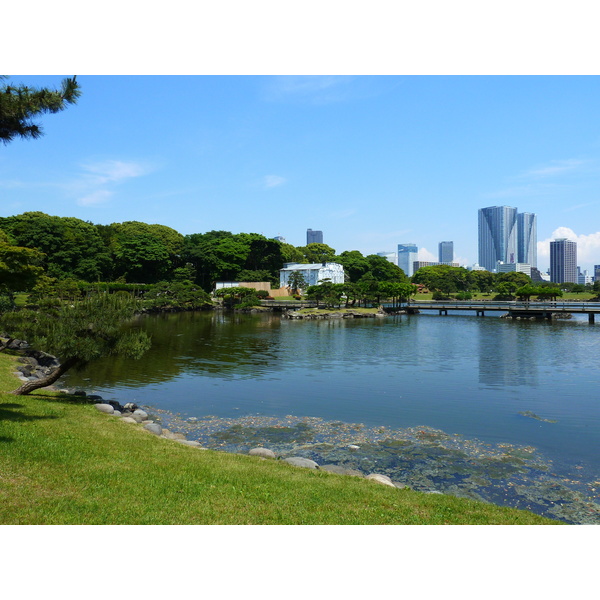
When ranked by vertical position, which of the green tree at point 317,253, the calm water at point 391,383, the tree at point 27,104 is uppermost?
the green tree at point 317,253

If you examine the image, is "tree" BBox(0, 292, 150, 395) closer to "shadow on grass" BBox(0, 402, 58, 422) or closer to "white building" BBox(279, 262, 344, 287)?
"shadow on grass" BBox(0, 402, 58, 422)

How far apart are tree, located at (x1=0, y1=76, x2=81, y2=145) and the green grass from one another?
571 centimetres

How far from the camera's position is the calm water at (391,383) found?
51.3 ft

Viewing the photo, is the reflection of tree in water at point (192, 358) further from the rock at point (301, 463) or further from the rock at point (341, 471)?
the rock at point (341, 471)

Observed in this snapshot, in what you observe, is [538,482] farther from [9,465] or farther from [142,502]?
[9,465]

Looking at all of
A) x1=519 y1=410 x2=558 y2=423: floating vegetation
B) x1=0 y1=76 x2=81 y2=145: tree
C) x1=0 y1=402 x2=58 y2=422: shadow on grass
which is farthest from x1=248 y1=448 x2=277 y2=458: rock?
x1=519 y1=410 x2=558 y2=423: floating vegetation

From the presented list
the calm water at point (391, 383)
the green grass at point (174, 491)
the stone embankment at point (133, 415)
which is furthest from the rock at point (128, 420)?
the calm water at point (391, 383)

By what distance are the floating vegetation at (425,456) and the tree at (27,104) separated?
342 inches

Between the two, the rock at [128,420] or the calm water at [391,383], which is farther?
the calm water at [391,383]

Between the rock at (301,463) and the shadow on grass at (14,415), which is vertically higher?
the shadow on grass at (14,415)

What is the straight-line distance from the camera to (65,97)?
830cm

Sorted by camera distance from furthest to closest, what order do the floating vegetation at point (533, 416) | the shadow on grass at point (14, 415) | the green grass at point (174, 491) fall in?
the floating vegetation at point (533, 416) → the shadow on grass at point (14, 415) → the green grass at point (174, 491)

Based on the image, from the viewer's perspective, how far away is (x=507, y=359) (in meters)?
29.8

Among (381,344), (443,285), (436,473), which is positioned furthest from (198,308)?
(436,473)
